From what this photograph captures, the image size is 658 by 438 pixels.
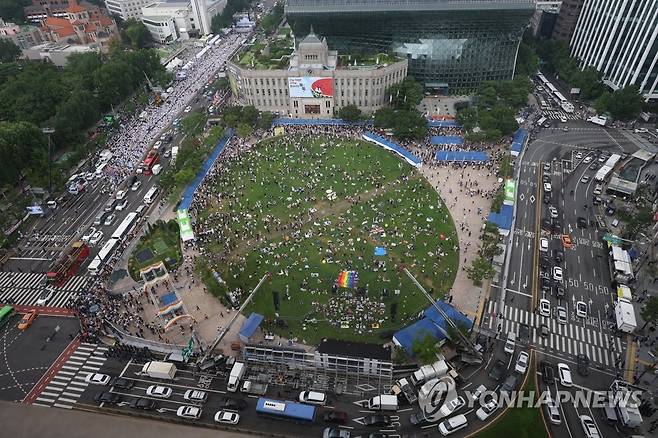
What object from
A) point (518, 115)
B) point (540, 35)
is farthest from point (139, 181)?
point (540, 35)

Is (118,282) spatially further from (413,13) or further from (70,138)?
(413,13)

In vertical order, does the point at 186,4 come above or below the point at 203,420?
above

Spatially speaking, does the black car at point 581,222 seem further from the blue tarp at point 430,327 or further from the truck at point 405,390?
the truck at point 405,390

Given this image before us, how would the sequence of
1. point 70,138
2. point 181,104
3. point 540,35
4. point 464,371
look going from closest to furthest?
point 464,371 < point 70,138 < point 181,104 < point 540,35

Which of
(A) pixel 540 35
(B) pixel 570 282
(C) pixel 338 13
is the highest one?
(C) pixel 338 13

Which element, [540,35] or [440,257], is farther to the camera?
[540,35]

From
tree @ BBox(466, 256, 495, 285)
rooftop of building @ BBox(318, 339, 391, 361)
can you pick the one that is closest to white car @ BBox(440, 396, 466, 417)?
rooftop of building @ BBox(318, 339, 391, 361)
